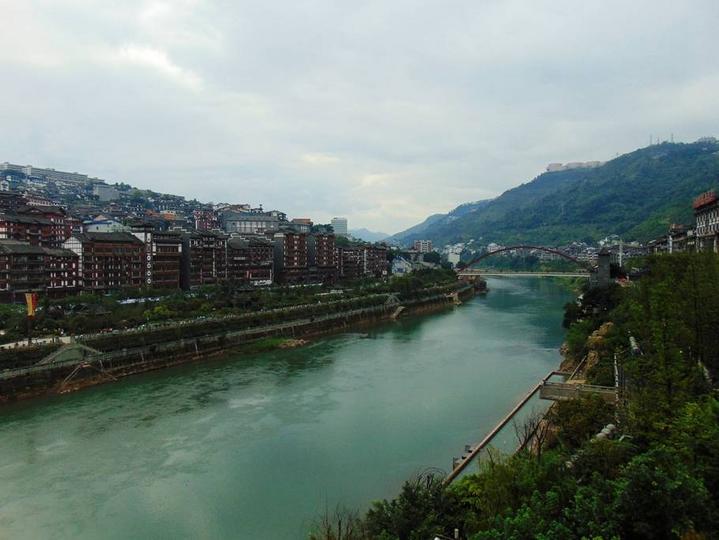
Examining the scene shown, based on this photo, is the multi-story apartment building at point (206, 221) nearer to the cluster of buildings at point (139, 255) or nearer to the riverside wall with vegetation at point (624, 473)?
the cluster of buildings at point (139, 255)

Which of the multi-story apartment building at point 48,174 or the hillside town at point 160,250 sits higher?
the multi-story apartment building at point 48,174

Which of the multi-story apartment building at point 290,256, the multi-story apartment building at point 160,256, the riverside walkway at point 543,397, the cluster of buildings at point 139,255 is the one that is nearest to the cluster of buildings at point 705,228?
the riverside walkway at point 543,397

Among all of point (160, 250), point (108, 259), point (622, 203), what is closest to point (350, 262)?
point (160, 250)

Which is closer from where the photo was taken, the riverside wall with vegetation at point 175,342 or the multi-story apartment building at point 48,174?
the riverside wall with vegetation at point 175,342

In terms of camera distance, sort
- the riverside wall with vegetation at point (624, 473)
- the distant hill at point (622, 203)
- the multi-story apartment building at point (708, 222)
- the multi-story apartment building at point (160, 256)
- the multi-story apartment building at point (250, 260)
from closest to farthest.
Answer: the riverside wall with vegetation at point (624, 473) < the multi-story apartment building at point (708, 222) < the multi-story apartment building at point (160, 256) < the multi-story apartment building at point (250, 260) < the distant hill at point (622, 203)

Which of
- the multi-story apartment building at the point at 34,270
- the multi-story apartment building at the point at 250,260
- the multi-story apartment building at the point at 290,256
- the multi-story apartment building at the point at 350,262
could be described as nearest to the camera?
the multi-story apartment building at the point at 34,270

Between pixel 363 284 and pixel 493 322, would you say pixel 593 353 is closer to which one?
pixel 493 322

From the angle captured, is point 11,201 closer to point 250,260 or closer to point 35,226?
point 35,226

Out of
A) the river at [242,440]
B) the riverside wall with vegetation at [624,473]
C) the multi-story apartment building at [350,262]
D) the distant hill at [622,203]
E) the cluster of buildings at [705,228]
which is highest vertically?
the distant hill at [622,203]
